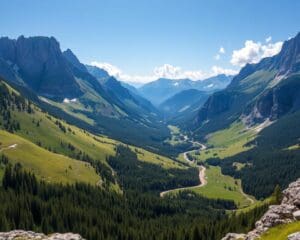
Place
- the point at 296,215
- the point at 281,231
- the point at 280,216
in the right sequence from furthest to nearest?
1. the point at 280,216
2. the point at 296,215
3. the point at 281,231

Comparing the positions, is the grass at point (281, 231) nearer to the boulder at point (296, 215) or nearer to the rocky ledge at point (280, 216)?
the rocky ledge at point (280, 216)

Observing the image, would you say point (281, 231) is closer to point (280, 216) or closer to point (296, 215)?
point (296, 215)

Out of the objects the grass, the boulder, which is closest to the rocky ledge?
the boulder

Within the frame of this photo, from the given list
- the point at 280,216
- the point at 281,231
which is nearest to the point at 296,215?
the point at 280,216

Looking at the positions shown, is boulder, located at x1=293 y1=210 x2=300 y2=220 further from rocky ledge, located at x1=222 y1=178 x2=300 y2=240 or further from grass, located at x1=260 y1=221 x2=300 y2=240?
grass, located at x1=260 y1=221 x2=300 y2=240

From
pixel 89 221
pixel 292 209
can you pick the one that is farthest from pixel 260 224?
pixel 89 221

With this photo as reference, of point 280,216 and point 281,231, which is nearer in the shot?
point 281,231

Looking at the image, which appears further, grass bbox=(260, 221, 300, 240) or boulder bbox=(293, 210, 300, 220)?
boulder bbox=(293, 210, 300, 220)

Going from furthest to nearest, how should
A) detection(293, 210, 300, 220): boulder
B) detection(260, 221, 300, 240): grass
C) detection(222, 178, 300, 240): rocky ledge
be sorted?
detection(222, 178, 300, 240): rocky ledge
detection(293, 210, 300, 220): boulder
detection(260, 221, 300, 240): grass
